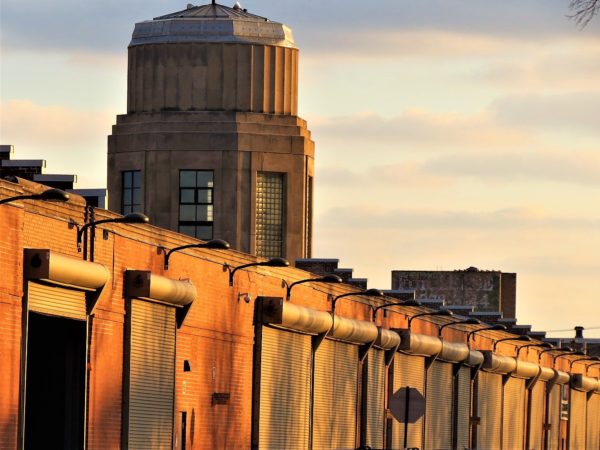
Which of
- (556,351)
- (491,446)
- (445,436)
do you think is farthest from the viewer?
(556,351)

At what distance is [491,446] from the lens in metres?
101

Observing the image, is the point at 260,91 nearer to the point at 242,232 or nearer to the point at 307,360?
the point at 242,232

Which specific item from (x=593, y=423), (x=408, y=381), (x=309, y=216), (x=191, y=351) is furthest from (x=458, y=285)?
(x=191, y=351)

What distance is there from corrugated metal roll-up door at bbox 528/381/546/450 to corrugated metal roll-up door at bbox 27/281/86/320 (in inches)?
2651

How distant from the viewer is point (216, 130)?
123 meters

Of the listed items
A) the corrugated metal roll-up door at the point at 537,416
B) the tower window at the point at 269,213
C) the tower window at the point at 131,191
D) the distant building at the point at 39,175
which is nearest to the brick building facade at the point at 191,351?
the distant building at the point at 39,175

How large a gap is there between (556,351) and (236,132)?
71.3 feet

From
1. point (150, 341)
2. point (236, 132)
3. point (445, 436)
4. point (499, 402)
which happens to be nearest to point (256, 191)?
point (236, 132)

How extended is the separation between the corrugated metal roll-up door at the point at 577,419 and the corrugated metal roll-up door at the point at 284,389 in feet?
199

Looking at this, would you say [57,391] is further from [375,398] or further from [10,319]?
[375,398]

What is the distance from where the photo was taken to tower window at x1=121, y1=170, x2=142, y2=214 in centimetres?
12544

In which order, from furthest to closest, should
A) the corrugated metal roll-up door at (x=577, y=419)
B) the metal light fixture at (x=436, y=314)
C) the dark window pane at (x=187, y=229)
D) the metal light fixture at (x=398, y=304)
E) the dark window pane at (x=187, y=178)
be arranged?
1. the corrugated metal roll-up door at (x=577, y=419)
2. the dark window pane at (x=187, y=178)
3. the dark window pane at (x=187, y=229)
4. the metal light fixture at (x=436, y=314)
5. the metal light fixture at (x=398, y=304)

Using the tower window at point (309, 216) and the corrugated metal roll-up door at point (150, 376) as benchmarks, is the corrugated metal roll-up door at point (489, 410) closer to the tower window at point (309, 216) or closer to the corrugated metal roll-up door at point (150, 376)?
the tower window at point (309, 216)

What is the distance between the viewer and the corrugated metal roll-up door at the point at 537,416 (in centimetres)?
11225
